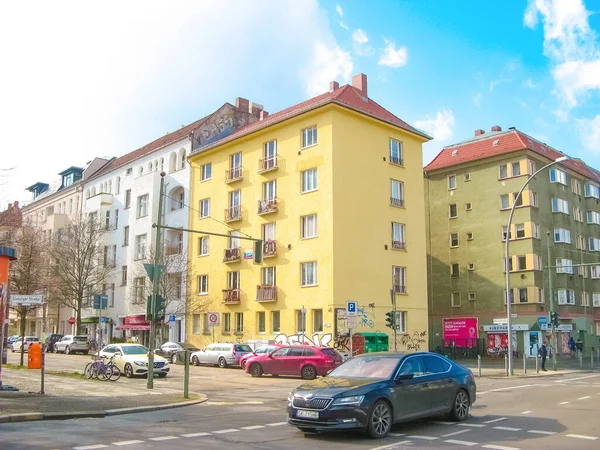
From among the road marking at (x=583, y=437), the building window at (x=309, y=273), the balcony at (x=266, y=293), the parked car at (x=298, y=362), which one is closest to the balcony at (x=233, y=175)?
the balcony at (x=266, y=293)

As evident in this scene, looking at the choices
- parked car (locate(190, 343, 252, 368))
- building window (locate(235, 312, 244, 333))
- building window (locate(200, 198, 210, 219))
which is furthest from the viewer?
building window (locate(200, 198, 210, 219))

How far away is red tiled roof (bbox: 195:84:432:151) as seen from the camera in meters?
37.9

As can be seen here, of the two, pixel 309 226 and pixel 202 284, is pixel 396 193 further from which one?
pixel 202 284

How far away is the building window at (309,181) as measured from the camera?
124 feet

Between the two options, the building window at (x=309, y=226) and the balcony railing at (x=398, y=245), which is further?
the balcony railing at (x=398, y=245)

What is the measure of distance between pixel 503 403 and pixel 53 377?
16.7 m

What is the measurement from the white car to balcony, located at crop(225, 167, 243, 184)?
1848 centimetres

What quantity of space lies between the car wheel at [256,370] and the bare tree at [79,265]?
25.0 meters

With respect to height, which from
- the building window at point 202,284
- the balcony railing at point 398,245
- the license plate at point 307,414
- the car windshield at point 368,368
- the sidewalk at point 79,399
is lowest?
the sidewalk at point 79,399

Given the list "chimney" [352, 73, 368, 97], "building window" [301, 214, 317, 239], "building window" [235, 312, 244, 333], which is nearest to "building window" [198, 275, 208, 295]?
"building window" [235, 312, 244, 333]

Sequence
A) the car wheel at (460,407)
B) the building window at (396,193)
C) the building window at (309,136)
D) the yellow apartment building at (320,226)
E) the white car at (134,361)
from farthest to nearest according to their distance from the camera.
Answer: the building window at (396,193)
the building window at (309,136)
the yellow apartment building at (320,226)
the white car at (134,361)
the car wheel at (460,407)

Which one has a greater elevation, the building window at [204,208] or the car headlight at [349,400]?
the building window at [204,208]

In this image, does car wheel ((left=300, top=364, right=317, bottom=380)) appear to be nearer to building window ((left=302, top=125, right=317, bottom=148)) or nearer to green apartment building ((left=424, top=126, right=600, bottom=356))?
building window ((left=302, top=125, right=317, bottom=148))

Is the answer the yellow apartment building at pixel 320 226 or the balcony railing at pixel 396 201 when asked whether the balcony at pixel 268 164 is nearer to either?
the yellow apartment building at pixel 320 226
